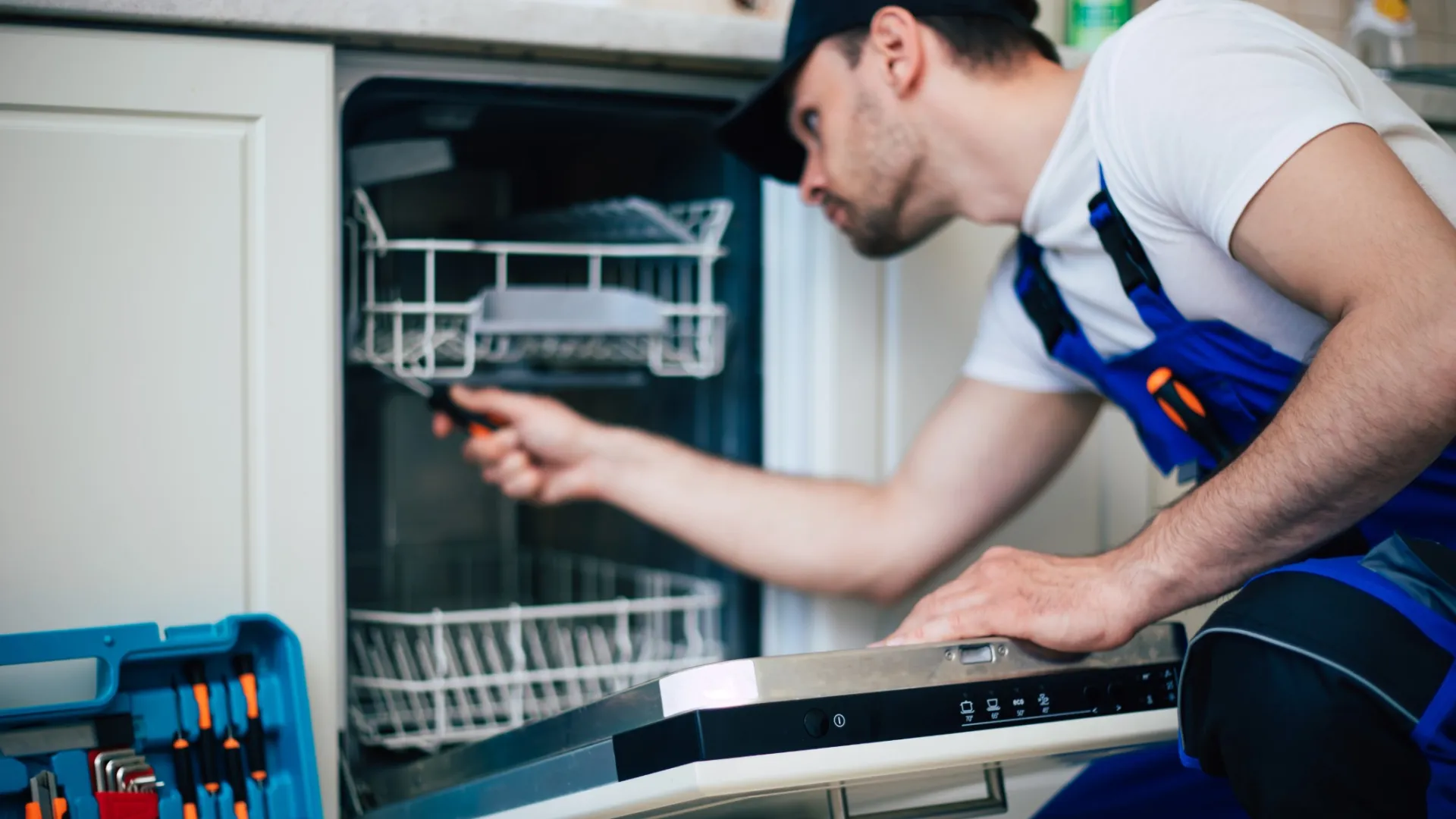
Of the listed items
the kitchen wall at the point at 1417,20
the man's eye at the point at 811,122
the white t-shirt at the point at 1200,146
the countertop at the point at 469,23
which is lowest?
the white t-shirt at the point at 1200,146

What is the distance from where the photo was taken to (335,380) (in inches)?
43.0

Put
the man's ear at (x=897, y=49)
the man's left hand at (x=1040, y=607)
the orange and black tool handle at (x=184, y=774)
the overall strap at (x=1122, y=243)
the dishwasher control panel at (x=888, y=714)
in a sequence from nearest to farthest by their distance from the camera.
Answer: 1. the dishwasher control panel at (x=888, y=714)
2. the man's left hand at (x=1040, y=607)
3. the orange and black tool handle at (x=184, y=774)
4. the overall strap at (x=1122, y=243)
5. the man's ear at (x=897, y=49)

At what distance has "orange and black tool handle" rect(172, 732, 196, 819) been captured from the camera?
96 cm

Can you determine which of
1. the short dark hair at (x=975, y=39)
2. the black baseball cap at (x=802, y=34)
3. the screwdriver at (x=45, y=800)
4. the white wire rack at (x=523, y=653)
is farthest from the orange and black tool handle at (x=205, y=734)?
the short dark hair at (x=975, y=39)

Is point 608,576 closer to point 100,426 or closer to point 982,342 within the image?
point 982,342

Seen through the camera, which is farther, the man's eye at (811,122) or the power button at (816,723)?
the man's eye at (811,122)

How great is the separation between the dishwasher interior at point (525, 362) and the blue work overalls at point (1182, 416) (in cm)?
36


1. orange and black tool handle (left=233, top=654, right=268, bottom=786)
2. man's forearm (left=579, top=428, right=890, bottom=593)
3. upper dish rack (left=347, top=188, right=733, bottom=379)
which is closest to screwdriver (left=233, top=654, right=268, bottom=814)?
orange and black tool handle (left=233, top=654, right=268, bottom=786)

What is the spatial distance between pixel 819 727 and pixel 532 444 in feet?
2.30

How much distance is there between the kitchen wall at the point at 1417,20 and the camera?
204 cm

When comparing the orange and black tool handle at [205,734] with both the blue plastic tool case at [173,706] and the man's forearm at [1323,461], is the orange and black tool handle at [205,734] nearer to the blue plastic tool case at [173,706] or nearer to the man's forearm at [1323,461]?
the blue plastic tool case at [173,706]

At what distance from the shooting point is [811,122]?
1271mm

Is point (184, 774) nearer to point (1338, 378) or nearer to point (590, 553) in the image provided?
point (590, 553)

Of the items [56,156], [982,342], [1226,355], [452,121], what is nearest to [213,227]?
[56,156]
